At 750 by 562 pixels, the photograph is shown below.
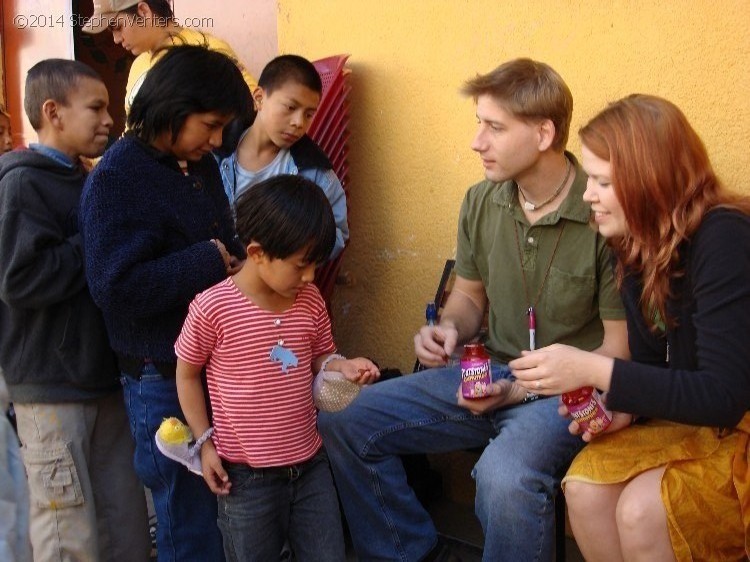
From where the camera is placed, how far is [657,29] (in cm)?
276

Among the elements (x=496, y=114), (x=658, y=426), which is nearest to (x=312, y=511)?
(x=658, y=426)

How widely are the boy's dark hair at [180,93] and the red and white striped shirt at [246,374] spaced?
50 cm

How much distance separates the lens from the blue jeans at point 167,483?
240 cm

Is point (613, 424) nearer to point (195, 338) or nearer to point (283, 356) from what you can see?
point (283, 356)

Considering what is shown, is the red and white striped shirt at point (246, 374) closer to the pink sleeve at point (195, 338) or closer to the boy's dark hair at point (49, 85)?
the pink sleeve at point (195, 338)

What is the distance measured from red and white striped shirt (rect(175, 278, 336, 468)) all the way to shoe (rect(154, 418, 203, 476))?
7 cm

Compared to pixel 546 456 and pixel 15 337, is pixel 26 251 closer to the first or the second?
pixel 15 337

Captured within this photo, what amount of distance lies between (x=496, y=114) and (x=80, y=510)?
1875mm

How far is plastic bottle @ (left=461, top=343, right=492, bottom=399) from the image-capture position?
2.23 m

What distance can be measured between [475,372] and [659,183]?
0.70m

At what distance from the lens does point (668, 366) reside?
7.19 ft

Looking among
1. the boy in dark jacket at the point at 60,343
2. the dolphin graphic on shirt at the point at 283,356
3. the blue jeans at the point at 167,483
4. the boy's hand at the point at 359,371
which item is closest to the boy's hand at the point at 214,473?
the blue jeans at the point at 167,483

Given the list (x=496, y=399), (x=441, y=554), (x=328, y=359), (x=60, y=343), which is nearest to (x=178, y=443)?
(x=328, y=359)

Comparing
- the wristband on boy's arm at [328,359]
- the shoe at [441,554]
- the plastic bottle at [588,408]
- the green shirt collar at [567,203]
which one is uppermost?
the green shirt collar at [567,203]
